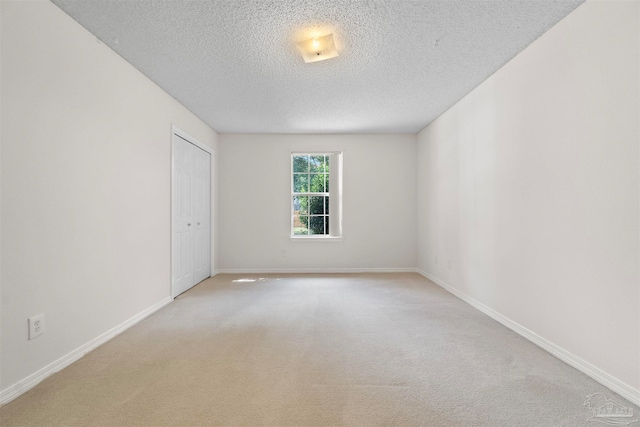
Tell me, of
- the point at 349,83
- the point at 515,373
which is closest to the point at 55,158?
the point at 349,83

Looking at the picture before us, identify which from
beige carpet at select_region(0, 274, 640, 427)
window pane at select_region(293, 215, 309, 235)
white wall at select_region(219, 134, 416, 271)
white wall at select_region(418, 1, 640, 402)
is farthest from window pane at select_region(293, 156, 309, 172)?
beige carpet at select_region(0, 274, 640, 427)

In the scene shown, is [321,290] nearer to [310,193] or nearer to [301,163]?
[310,193]

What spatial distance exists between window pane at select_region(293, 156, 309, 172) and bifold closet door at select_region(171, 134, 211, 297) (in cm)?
148

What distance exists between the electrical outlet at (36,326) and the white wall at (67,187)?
35 mm

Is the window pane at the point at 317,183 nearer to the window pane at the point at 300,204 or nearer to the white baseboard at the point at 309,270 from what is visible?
the window pane at the point at 300,204

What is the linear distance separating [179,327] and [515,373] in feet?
8.85

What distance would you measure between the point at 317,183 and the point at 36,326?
4181mm

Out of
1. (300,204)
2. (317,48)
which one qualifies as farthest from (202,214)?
(317,48)

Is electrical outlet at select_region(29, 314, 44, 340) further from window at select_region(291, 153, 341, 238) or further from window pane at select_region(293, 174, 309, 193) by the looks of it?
window pane at select_region(293, 174, 309, 193)

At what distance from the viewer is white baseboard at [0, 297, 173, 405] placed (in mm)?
1657

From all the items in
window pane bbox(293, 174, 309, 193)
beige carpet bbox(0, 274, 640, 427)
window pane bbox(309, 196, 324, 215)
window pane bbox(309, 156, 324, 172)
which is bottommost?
beige carpet bbox(0, 274, 640, 427)

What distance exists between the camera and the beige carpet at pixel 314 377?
1.53 meters

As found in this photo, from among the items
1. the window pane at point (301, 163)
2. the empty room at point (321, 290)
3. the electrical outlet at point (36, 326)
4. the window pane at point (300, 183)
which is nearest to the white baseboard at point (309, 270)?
the empty room at point (321, 290)

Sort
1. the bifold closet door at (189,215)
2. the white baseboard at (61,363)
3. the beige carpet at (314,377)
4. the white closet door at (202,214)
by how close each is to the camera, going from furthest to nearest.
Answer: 1. the white closet door at (202,214)
2. the bifold closet door at (189,215)
3. the white baseboard at (61,363)
4. the beige carpet at (314,377)
